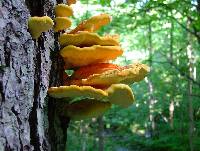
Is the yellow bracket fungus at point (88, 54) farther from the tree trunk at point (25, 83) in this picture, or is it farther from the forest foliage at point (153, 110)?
the forest foliage at point (153, 110)

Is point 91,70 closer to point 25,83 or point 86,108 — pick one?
point 86,108

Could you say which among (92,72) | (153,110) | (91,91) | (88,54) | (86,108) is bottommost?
(153,110)

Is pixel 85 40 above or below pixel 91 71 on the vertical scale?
above

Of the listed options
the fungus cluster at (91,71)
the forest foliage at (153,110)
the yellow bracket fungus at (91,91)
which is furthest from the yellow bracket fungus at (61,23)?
the forest foliage at (153,110)

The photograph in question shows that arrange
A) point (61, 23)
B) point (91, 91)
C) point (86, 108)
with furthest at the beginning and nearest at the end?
point (86, 108), point (61, 23), point (91, 91)

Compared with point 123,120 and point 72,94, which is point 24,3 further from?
point 123,120

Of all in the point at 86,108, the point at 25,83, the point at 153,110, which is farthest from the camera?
the point at 153,110

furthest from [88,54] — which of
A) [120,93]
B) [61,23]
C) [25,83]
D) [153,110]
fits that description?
[153,110]
